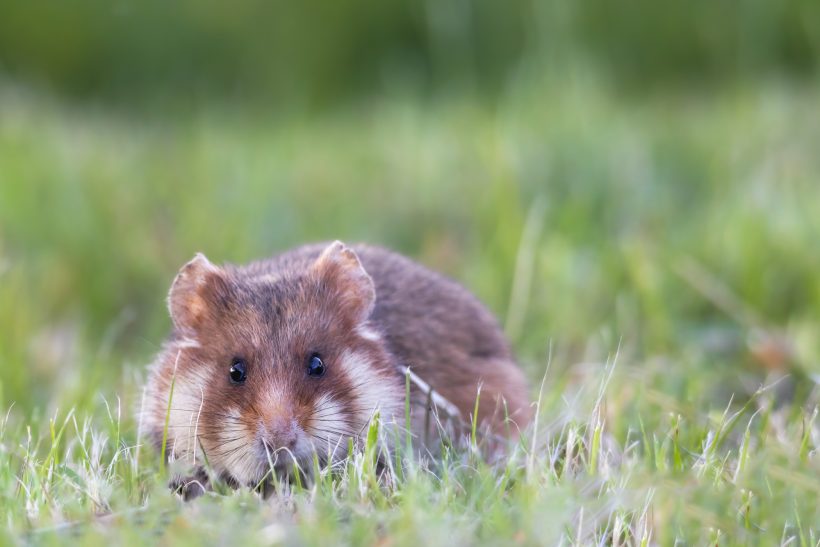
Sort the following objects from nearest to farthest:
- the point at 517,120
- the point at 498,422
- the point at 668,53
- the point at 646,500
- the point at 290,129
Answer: the point at 646,500 < the point at 498,422 < the point at 517,120 < the point at 290,129 < the point at 668,53

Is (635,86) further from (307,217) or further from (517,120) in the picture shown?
(307,217)

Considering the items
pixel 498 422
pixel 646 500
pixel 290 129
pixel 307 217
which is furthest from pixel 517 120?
pixel 646 500

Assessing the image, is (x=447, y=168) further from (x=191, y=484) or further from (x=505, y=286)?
(x=191, y=484)

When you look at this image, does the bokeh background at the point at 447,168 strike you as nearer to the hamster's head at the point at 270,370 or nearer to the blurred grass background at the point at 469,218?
the blurred grass background at the point at 469,218

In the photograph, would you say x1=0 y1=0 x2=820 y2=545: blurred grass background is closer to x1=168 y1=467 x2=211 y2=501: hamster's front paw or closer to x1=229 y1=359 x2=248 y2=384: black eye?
x1=168 y1=467 x2=211 y2=501: hamster's front paw

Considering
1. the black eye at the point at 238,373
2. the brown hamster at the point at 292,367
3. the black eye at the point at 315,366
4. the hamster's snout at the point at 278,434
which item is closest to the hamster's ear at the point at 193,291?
the brown hamster at the point at 292,367

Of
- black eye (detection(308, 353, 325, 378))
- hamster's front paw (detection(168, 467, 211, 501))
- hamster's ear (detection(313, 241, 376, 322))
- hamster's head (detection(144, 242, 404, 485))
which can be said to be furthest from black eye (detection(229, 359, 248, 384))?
hamster's ear (detection(313, 241, 376, 322))
